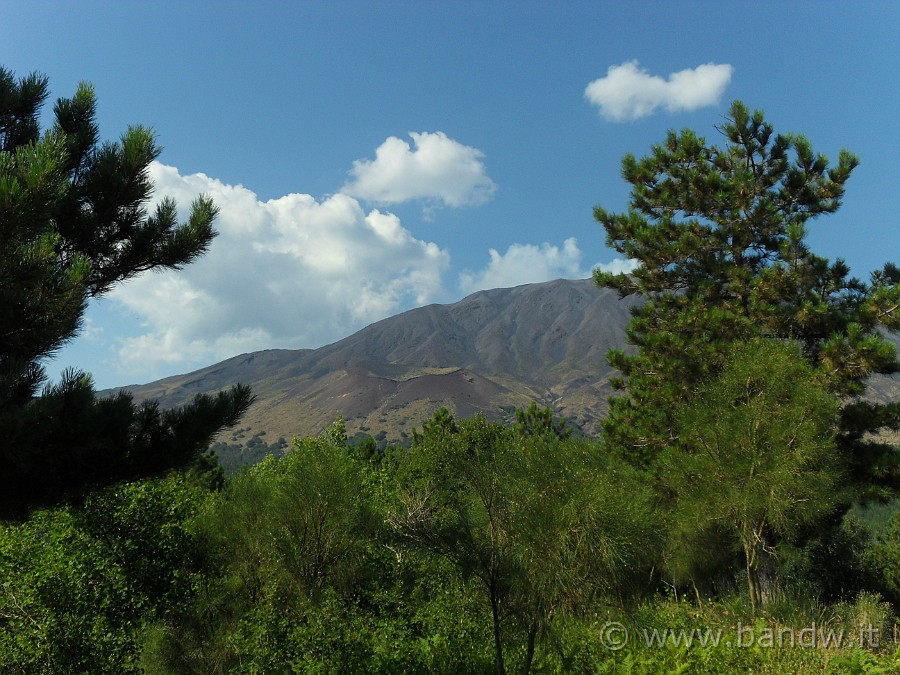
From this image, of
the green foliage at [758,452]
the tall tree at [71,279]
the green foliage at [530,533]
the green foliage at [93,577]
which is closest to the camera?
the tall tree at [71,279]

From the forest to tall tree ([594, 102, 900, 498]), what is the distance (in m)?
0.07

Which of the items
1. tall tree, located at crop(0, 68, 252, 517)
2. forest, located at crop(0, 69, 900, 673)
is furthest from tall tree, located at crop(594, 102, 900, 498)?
tall tree, located at crop(0, 68, 252, 517)

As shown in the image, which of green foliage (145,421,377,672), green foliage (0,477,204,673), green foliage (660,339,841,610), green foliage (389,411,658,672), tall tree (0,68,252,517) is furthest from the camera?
green foliage (145,421,377,672)

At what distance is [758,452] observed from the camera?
11500mm

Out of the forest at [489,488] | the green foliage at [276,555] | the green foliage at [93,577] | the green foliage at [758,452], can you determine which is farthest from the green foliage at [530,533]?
the green foliage at [93,577]

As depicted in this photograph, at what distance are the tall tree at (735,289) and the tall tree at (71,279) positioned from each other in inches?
489

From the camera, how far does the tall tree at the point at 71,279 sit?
6.67 meters

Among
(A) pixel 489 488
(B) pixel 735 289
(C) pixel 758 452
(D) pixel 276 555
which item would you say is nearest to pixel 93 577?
(D) pixel 276 555

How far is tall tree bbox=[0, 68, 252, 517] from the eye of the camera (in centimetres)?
667

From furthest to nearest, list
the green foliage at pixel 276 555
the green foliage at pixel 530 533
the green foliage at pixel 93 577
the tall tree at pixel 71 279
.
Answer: the green foliage at pixel 276 555
the green foliage at pixel 93 577
the green foliage at pixel 530 533
the tall tree at pixel 71 279

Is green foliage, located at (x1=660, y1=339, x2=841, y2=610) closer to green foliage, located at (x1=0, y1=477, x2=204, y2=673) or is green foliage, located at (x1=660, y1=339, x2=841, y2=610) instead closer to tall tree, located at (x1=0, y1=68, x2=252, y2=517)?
tall tree, located at (x1=0, y1=68, x2=252, y2=517)

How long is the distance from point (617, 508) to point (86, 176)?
10.1 meters

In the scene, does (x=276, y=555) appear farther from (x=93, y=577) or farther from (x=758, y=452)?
(x=758, y=452)

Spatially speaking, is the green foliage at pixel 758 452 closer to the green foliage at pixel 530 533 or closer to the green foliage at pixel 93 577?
the green foliage at pixel 530 533
